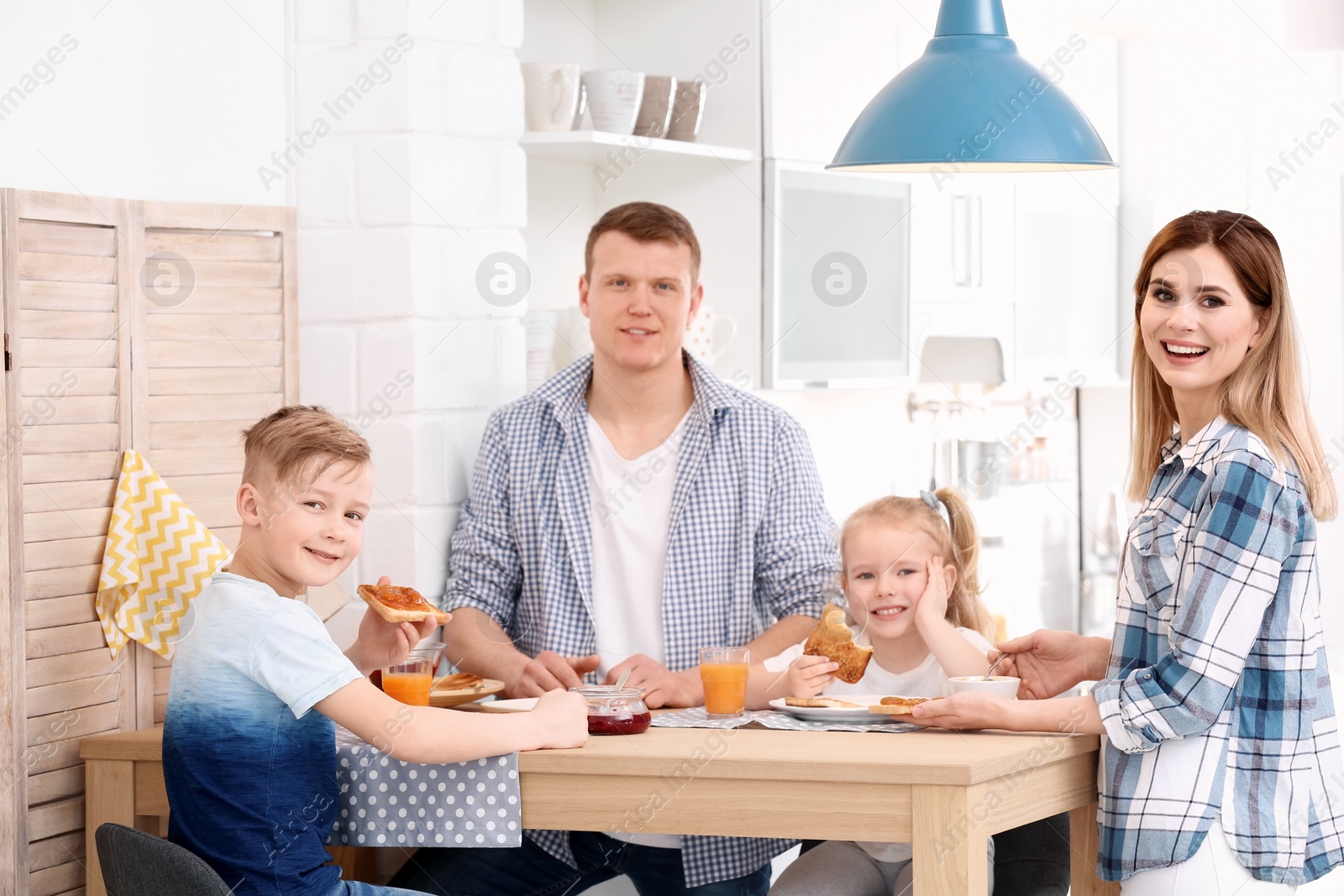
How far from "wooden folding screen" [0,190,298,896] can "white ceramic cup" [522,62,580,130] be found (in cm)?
67

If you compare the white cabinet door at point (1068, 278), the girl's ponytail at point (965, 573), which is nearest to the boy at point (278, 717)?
the girl's ponytail at point (965, 573)

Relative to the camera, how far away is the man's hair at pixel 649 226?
8.16 feet

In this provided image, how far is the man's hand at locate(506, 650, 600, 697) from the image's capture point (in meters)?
2.18

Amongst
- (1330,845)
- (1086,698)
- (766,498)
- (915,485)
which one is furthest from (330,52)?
(915,485)

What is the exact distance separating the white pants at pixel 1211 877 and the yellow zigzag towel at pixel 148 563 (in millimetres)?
1345

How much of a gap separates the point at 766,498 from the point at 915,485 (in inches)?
73.3

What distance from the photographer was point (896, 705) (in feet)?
6.51

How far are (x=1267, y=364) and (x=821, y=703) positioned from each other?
72 centimetres

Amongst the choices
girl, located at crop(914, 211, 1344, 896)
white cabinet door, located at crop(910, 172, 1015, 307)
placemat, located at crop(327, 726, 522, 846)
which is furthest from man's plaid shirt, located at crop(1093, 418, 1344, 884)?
white cabinet door, located at crop(910, 172, 1015, 307)

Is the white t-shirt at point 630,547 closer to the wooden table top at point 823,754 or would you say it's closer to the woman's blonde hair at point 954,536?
the woman's blonde hair at point 954,536

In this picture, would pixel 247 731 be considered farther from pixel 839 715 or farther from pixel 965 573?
pixel 965 573

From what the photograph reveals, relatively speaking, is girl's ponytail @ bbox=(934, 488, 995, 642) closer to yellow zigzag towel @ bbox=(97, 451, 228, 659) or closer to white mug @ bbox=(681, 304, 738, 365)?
white mug @ bbox=(681, 304, 738, 365)

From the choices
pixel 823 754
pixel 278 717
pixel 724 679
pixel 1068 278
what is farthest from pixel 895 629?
pixel 1068 278

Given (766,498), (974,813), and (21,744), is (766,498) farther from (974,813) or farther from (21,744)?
(21,744)
